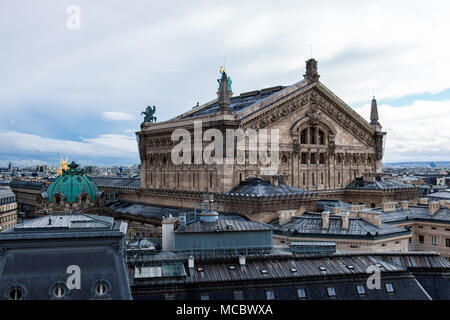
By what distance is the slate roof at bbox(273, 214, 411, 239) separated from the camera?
5670 centimetres

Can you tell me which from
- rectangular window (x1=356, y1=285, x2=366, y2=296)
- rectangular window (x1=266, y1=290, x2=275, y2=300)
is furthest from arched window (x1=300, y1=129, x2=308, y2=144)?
rectangular window (x1=266, y1=290, x2=275, y2=300)

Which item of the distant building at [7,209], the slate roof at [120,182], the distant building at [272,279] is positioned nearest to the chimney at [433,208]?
the distant building at [272,279]

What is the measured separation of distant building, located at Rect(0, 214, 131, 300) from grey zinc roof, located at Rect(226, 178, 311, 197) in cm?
3520

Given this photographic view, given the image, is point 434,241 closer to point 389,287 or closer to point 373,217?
point 373,217

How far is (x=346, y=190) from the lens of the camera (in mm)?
86000

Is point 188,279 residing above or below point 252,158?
below

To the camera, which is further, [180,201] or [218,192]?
[180,201]

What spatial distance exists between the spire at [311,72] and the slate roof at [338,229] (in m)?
26.9

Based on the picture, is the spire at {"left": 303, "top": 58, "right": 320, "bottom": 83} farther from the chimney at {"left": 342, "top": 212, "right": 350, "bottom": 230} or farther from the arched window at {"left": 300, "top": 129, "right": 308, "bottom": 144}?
the chimney at {"left": 342, "top": 212, "right": 350, "bottom": 230}

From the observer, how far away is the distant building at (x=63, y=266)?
30969mm
